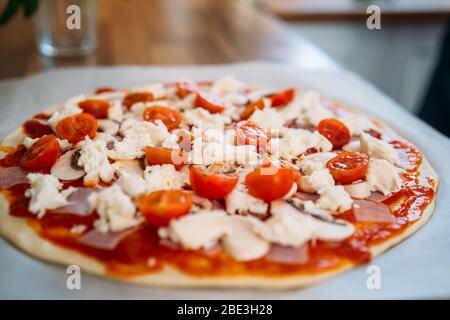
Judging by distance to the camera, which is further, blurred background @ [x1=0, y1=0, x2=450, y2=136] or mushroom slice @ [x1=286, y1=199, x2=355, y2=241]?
blurred background @ [x1=0, y1=0, x2=450, y2=136]

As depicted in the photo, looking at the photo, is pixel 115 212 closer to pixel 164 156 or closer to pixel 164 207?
pixel 164 207

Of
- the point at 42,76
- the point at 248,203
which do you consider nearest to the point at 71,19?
the point at 42,76

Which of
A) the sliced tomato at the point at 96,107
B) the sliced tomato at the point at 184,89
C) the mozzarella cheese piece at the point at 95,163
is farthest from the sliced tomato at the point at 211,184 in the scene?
the sliced tomato at the point at 184,89

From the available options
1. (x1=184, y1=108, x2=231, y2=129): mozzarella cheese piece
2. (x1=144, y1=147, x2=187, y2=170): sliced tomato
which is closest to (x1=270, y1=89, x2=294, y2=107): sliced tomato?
(x1=184, y1=108, x2=231, y2=129): mozzarella cheese piece

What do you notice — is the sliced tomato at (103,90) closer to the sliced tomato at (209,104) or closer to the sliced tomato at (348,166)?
the sliced tomato at (209,104)

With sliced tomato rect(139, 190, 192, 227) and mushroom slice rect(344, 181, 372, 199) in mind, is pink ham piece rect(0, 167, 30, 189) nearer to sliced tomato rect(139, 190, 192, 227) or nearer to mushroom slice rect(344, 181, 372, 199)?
sliced tomato rect(139, 190, 192, 227)

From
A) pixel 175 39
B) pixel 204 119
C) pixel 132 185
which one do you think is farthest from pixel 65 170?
pixel 175 39

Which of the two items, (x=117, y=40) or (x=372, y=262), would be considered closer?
(x=372, y=262)
